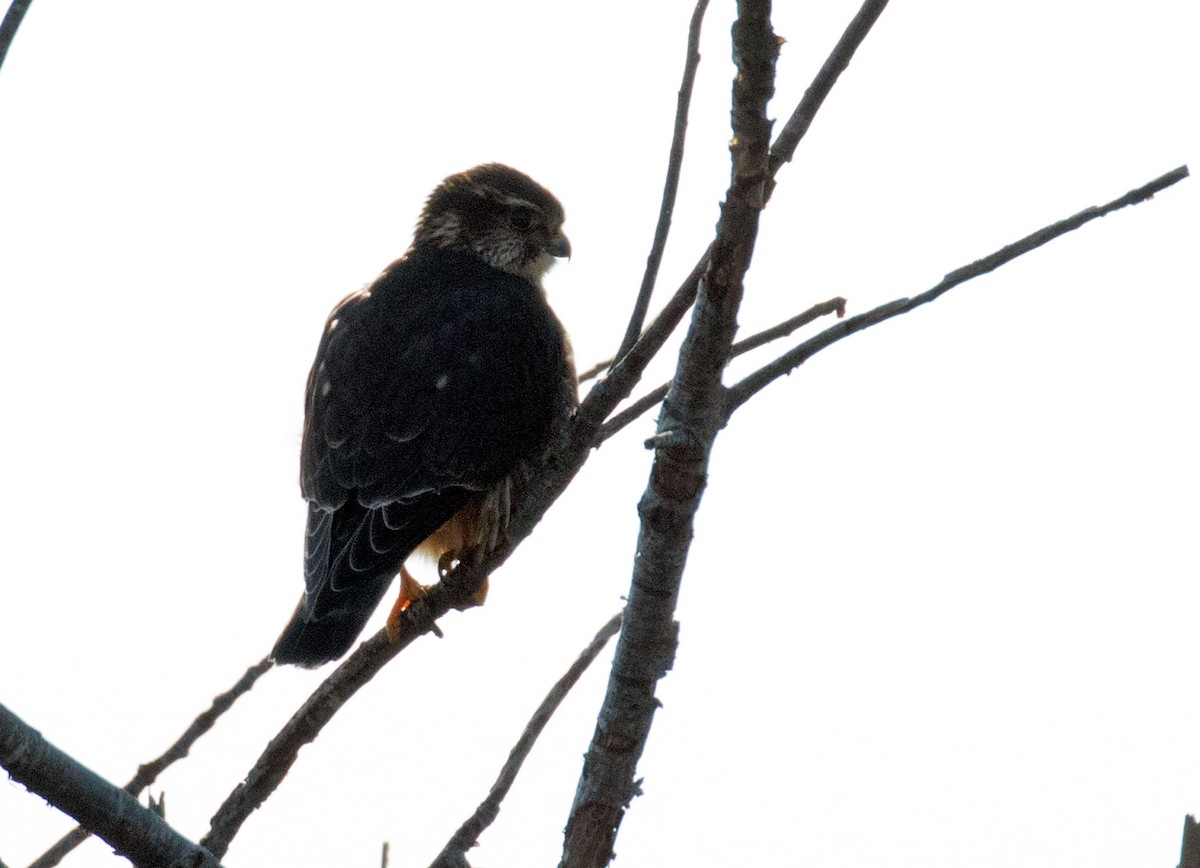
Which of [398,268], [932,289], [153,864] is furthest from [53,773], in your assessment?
[398,268]

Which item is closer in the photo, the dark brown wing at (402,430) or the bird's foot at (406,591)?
the dark brown wing at (402,430)

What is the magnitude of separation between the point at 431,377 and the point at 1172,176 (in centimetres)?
290

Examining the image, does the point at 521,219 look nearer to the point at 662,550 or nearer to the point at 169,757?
the point at 169,757

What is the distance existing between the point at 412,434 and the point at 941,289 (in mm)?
2559

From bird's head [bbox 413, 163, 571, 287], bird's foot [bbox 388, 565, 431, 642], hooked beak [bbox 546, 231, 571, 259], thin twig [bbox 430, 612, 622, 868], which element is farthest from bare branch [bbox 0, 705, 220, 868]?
hooked beak [bbox 546, 231, 571, 259]

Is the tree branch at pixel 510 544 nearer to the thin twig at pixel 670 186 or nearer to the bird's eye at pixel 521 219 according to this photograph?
the thin twig at pixel 670 186

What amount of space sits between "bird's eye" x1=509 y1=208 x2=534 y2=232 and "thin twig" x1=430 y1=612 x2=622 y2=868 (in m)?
3.57

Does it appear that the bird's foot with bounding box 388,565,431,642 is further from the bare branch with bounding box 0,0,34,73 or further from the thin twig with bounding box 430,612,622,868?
the bare branch with bounding box 0,0,34,73

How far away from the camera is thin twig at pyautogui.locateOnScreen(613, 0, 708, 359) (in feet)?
10.9

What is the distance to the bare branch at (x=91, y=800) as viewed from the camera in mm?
2363

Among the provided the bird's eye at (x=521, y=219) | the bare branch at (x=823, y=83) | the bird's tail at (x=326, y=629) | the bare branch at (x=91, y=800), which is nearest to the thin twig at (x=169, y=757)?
the bare branch at (x=91, y=800)

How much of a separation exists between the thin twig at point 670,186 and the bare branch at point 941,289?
2.64 ft

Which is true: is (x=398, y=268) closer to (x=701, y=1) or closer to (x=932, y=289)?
(x=701, y=1)

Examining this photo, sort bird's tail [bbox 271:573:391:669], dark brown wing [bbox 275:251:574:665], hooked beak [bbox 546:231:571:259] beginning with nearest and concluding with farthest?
bird's tail [bbox 271:573:391:669]
dark brown wing [bbox 275:251:574:665]
hooked beak [bbox 546:231:571:259]
